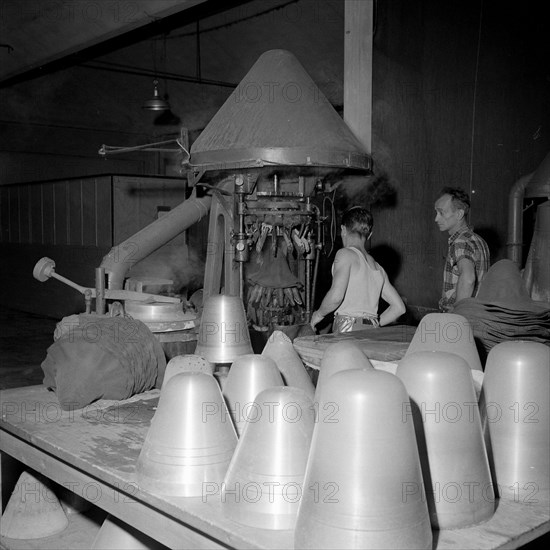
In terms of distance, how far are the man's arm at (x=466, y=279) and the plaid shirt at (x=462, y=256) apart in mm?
27

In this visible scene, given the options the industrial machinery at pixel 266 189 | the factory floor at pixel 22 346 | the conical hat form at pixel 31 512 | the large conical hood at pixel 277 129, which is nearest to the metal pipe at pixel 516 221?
the industrial machinery at pixel 266 189

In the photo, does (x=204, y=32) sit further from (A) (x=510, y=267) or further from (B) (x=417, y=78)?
(A) (x=510, y=267)

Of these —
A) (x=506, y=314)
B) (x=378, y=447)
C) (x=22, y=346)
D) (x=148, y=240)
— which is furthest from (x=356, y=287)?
(x=22, y=346)

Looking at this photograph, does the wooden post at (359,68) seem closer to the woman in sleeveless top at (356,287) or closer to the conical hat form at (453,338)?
the woman in sleeveless top at (356,287)

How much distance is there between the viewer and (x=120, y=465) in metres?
1.45

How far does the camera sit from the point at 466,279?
3154mm

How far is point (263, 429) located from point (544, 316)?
1.10 m

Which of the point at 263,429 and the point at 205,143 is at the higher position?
the point at 205,143


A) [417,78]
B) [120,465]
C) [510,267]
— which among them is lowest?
[120,465]

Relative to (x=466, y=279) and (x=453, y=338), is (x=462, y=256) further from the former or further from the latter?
(x=453, y=338)

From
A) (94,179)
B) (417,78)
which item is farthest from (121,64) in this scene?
(417,78)

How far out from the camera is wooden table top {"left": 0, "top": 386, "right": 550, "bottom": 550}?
1.12 metres

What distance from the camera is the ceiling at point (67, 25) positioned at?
648 cm

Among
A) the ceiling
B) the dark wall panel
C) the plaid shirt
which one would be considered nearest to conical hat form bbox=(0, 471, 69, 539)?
the plaid shirt
